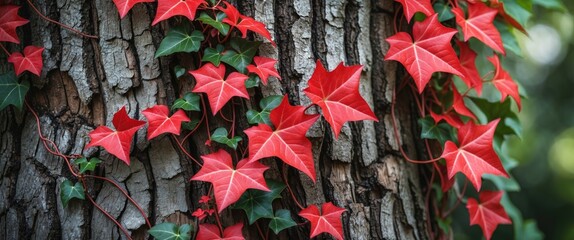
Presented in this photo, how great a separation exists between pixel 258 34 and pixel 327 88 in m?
0.26

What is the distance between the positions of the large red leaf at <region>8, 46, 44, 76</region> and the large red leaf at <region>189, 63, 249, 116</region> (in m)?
0.41

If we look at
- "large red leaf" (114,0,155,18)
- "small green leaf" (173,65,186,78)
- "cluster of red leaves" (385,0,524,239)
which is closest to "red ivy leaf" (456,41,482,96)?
"cluster of red leaves" (385,0,524,239)

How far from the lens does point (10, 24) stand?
1.19 m

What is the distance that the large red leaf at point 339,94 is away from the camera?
3.48ft

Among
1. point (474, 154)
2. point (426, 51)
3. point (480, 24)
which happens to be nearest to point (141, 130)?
point (426, 51)

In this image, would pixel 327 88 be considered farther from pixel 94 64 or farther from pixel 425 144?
pixel 94 64

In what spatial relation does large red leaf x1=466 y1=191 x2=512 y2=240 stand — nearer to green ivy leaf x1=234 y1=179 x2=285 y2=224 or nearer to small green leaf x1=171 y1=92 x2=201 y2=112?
green ivy leaf x1=234 y1=179 x2=285 y2=224

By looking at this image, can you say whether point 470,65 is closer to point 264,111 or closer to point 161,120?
→ point 264,111

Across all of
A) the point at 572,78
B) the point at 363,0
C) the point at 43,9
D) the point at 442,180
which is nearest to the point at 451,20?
the point at 363,0

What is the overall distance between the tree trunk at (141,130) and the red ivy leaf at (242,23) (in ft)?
0.21

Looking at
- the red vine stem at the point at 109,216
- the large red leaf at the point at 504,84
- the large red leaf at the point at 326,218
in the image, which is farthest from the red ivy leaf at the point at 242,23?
the large red leaf at the point at 504,84

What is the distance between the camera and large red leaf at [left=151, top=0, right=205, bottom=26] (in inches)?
42.0

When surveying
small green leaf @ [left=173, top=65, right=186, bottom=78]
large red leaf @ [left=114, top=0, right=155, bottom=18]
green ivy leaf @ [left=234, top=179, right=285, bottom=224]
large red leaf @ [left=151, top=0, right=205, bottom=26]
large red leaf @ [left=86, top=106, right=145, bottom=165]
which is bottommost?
green ivy leaf @ [left=234, top=179, right=285, bottom=224]

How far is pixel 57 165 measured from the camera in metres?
1.20
